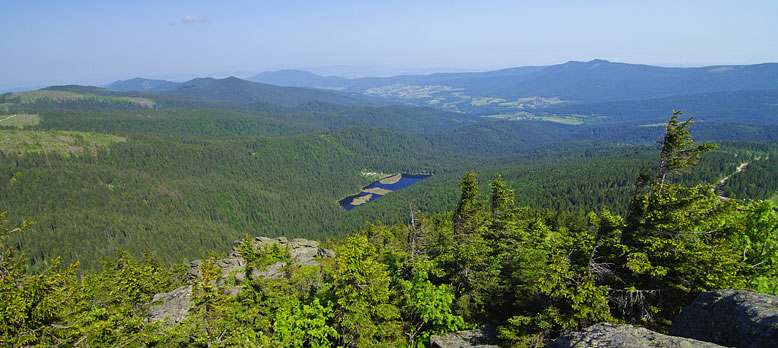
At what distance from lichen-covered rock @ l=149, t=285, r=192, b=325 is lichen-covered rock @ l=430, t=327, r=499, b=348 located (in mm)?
28920

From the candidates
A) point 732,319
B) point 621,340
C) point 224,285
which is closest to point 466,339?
point 621,340

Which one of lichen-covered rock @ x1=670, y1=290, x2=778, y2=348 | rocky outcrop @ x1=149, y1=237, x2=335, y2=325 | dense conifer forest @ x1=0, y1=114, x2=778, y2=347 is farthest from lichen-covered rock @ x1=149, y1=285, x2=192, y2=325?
lichen-covered rock @ x1=670, y1=290, x2=778, y2=348

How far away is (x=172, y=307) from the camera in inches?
1519

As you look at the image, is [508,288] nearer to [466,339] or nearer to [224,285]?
[466,339]

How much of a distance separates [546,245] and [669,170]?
33.7 ft

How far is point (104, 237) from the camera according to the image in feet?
479

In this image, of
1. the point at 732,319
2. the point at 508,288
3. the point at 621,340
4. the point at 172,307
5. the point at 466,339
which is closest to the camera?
the point at 621,340

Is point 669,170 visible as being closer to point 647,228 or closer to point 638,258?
point 647,228

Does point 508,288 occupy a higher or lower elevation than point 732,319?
lower

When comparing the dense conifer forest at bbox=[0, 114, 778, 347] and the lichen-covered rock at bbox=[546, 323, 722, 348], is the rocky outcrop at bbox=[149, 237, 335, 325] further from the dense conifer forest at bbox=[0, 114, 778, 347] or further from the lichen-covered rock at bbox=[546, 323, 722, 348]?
the lichen-covered rock at bbox=[546, 323, 722, 348]

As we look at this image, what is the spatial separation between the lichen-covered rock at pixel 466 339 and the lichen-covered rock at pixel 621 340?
24.5 feet

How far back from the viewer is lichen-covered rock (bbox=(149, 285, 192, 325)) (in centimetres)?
3609

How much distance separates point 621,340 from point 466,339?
11.2m

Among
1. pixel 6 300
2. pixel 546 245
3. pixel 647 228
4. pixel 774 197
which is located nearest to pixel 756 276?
pixel 647 228
